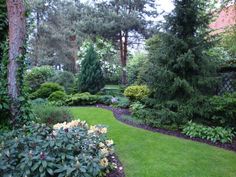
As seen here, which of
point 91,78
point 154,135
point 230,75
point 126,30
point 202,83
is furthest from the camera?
point 126,30

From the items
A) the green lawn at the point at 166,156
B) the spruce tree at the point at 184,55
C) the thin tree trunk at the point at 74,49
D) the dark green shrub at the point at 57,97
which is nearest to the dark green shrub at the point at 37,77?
the dark green shrub at the point at 57,97

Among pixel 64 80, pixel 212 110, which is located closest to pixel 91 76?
pixel 64 80

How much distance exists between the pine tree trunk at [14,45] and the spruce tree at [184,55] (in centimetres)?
389

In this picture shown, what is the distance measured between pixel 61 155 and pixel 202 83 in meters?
4.77

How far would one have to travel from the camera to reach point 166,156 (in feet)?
16.2

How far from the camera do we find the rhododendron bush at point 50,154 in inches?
124

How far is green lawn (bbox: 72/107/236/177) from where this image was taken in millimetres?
4238

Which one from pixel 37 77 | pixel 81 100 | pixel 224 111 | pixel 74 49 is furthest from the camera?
pixel 74 49

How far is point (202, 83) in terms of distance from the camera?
7.00m

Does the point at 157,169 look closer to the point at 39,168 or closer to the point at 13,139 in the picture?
the point at 39,168

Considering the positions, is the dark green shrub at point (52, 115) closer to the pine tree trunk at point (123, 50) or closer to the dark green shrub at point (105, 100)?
the dark green shrub at point (105, 100)

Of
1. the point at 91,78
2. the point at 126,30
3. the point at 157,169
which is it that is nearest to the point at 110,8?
the point at 126,30

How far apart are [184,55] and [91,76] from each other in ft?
20.7

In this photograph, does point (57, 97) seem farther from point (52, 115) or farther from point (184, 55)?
point (184, 55)
